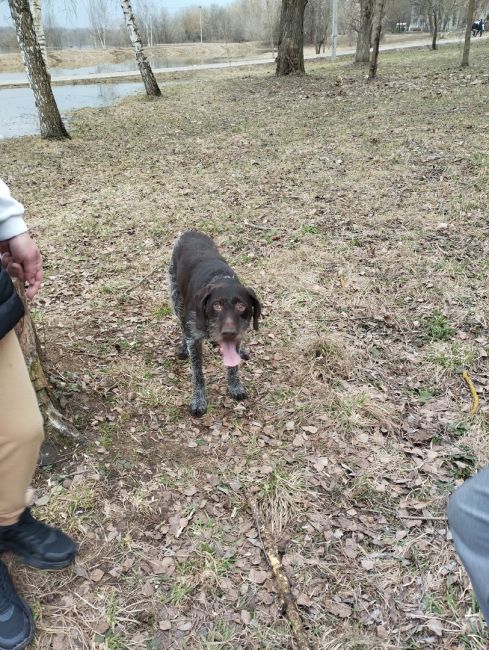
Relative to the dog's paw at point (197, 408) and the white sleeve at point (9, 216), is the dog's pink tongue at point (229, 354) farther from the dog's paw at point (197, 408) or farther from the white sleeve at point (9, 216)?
the white sleeve at point (9, 216)

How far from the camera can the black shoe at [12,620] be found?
235 cm

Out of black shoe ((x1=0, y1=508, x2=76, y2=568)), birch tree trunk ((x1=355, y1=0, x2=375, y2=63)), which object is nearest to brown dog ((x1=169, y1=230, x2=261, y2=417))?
black shoe ((x1=0, y1=508, x2=76, y2=568))

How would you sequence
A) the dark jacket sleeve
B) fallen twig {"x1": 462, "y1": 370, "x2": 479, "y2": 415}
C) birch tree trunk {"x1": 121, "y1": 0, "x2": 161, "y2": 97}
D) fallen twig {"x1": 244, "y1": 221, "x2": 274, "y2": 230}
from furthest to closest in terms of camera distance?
birch tree trunk {"x1": 121, "y1": 0, "x2": 161, "y2": 97}, fallen twig {"x1": 244, "y1": 221, "x2": 274, "y2": 230}, fallen twig {"x1": 462, "y1": 370, "x2": 479, "y2": 415}, the dark jacket sleeve

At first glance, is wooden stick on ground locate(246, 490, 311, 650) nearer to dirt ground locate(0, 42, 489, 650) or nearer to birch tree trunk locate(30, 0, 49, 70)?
dirt ground locate(0, 42, 489, 650)

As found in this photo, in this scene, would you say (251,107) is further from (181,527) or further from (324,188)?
(181,527)

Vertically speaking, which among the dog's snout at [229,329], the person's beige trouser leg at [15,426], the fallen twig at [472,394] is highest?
the person's beige trouser leg at [15,426]

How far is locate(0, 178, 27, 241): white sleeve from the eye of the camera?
2248mm

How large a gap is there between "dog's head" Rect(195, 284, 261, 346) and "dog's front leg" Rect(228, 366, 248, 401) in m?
0.53

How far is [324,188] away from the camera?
8688 mm

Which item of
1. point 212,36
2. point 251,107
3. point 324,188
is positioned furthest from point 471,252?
point 212,36

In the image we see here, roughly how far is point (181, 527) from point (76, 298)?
364 centimetres

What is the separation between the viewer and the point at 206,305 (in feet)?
12.2

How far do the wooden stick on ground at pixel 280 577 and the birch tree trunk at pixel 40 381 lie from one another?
1450 mm

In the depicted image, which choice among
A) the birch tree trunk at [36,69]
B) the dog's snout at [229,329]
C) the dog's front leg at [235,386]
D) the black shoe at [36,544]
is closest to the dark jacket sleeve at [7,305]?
the black shoe at [36,544]
